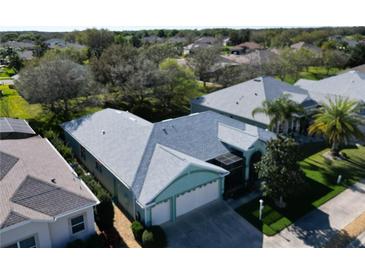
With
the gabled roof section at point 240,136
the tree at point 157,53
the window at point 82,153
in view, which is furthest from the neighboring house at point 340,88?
the window at point 82,153

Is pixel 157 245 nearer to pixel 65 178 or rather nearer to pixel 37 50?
pixel 65 178

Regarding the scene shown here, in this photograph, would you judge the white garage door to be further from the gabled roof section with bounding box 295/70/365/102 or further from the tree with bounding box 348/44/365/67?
the tree with bounding box 348/44/365/67

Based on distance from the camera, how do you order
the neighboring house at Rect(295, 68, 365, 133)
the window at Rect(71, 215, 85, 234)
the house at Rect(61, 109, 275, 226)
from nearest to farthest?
the window at Rect(71, 215, 85, 234) → the house at Rect(61, 109, 275, 226) → the neighboring house at Rect(295, 68, 365, 133)

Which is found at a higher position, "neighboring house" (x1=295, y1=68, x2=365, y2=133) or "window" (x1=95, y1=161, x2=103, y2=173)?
"neighboring house" (x1=295, y1=68, x2=365, y2=133)

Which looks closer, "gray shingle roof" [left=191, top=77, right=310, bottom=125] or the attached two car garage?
the attached two car garage

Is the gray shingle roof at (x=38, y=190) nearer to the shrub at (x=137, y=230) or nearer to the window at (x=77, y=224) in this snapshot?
the window at (x=77, y=224)

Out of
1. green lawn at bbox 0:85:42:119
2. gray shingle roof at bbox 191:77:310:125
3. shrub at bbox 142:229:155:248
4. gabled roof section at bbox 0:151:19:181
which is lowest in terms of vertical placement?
shrub at bbox 142:229:155:248

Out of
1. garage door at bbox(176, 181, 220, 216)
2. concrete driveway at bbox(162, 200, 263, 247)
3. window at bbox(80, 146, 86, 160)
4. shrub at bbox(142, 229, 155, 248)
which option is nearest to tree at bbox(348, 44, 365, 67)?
garage door at bbox(176, 181, 220, 216)
